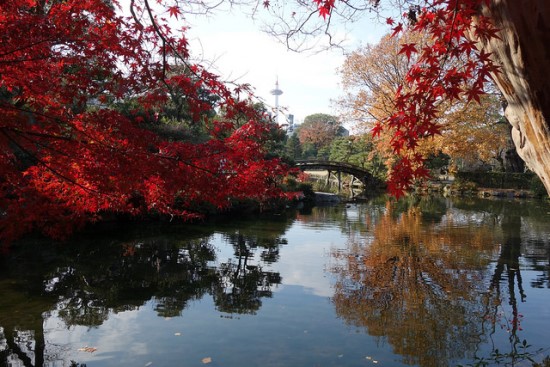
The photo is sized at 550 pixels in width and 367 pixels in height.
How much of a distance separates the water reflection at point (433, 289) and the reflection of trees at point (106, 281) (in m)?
1.77

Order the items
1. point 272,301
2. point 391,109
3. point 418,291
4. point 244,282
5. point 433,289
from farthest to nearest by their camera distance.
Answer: point 391,109, point 244,282, point 433,289, point 418,291, point 272,301

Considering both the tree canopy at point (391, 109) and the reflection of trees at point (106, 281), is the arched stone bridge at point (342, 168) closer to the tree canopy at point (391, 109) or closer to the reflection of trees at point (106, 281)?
the tree canopy at point (391, 109)

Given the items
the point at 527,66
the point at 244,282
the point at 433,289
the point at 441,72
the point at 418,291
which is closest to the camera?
the point at 527,66

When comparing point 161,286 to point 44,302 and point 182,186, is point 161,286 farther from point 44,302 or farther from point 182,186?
point 182,186

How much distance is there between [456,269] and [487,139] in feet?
70.4

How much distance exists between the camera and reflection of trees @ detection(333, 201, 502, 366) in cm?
528

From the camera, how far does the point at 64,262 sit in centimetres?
879

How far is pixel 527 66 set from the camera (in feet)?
8.11

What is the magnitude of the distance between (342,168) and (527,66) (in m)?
31.9

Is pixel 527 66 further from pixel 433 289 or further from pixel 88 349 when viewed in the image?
pixel 433 289

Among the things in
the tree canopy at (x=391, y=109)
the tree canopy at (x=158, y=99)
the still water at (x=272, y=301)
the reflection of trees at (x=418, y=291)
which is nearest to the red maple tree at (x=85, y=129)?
the tree canopy at (x=158, y=99)

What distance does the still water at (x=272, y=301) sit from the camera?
4.97m

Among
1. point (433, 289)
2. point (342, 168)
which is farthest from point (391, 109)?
point (433, 289)

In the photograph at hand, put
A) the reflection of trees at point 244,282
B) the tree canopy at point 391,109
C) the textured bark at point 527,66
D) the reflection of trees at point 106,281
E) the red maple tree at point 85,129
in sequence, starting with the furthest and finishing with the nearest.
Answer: the tree canopy at point 391,109, the reflection of trees at point 244,282, the reflection of trees at point 106,281, the red maple tree at point 85,129, the textured bark at point 527,66
